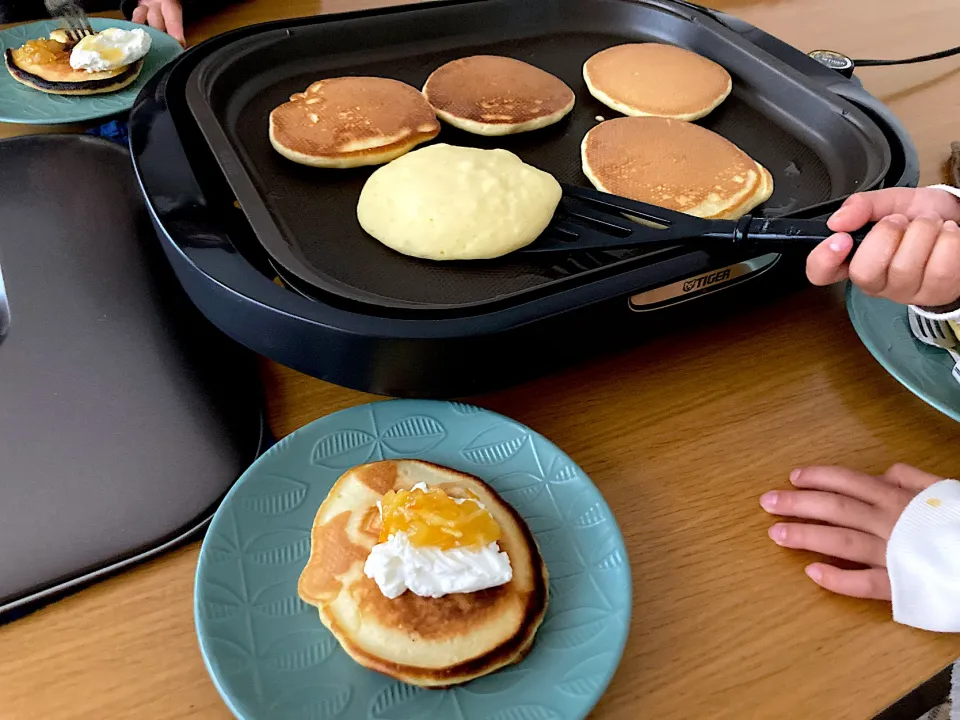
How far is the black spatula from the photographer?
2.22ft

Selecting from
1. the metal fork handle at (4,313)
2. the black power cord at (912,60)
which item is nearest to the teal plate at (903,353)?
the black power cord at (912,60)

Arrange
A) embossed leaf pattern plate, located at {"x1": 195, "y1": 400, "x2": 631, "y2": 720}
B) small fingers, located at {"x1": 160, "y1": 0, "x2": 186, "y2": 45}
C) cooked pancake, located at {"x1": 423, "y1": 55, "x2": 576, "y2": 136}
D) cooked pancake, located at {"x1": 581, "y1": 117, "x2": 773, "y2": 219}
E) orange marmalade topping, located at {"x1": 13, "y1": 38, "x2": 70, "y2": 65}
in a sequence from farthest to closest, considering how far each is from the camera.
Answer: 1. small fingers, located at {"x1": 160, "y1": 0, "x2": 186, "y2": 45}
2. orange marmalade topping, located at {"x1": 13, "y1": 38, "x2": 70, "y2": 65}
3. cooked pancake, located at {"x1": 423, "y1": 55, "x2": 576, "y2": 136}
4. cooked pancake, located at {"x1": 581, "y1": 117, "x2": 773, "y2": 219}
5. embossed leaf pattern plate, located at {"x1": 195, "y1": 400, "x2": 631, "y2": 720}

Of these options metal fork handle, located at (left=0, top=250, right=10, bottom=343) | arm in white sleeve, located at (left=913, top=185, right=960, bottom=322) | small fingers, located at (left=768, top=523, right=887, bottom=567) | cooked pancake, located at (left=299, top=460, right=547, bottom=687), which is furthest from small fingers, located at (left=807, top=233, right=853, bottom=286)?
metal fork handle, located at (left=0, top=250, right=10, bottom=343)

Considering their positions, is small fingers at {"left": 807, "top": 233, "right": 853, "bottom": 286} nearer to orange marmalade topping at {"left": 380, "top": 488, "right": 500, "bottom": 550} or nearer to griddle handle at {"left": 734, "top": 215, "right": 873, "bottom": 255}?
griddle handle at {"left": 734, "top": 215, "right": 873, "bottom": 255}

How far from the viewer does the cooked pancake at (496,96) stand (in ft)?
3.19

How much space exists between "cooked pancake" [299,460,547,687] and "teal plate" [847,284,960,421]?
0.45 m

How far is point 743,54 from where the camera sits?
1094mm

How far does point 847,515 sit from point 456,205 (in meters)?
0.50

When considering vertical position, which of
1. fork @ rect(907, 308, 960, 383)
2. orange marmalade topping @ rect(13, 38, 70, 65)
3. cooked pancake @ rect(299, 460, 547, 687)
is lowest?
cooked pancake @ rect(299, 460, 547, 687)

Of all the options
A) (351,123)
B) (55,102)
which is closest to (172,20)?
(55,102)

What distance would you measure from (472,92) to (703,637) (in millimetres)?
767

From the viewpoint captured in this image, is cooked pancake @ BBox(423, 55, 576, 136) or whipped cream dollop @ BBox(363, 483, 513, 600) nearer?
whipped cream dollop @ BBox(363, 483, 513, 600)

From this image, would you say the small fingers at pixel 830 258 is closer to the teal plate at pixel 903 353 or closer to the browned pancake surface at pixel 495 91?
the teal plate at pixel 903 353

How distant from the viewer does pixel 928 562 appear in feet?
1.99
